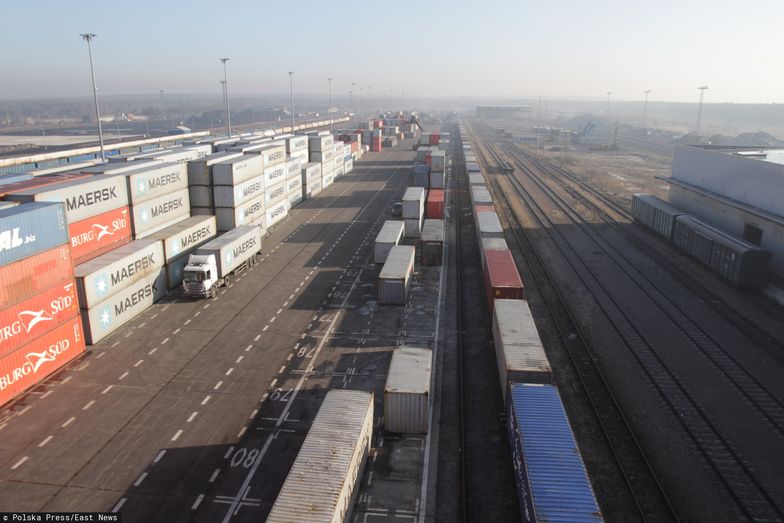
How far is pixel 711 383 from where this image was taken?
31.2m

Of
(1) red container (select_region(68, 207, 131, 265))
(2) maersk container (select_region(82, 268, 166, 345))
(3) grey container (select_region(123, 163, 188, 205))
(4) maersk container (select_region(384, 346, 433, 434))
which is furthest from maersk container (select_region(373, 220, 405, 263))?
(4) maersk container (select_region(384, 346, 433, 434))

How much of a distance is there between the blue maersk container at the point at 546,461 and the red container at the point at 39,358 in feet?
86.6

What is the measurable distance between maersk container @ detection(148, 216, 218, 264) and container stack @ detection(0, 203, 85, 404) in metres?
11.7

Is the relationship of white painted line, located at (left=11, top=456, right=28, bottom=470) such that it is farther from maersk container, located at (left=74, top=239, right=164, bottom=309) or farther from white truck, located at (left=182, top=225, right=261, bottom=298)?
white truck, located at (left=182, top=225, right=261, bottom=298)

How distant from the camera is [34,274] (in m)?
29.9

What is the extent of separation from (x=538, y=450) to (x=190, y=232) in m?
37.4

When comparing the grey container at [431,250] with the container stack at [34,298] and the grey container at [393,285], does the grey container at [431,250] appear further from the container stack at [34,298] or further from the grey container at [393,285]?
the container stack at [34,298]

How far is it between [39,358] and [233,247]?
19099 millimetres

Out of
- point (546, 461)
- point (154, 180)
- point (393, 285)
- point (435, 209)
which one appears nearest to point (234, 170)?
point (154, 180)

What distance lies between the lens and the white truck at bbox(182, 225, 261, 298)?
42.4m

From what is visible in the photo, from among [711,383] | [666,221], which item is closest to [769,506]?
[711,383]

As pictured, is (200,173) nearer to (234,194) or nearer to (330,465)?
(234,194)

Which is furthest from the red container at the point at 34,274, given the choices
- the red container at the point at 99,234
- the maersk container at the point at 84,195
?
the maersk container at the point at 84,195

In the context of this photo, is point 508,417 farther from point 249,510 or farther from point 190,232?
point 190,232
